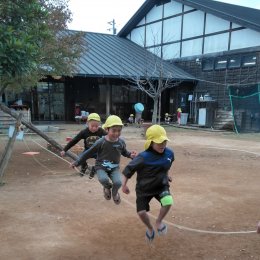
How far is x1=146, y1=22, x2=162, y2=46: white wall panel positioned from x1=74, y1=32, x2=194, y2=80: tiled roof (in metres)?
0.82

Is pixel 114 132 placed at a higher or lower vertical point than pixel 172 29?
lower

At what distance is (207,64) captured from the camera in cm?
2355

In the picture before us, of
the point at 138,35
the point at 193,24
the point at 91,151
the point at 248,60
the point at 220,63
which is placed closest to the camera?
the point at 91,151

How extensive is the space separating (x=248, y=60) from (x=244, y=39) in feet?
4.17

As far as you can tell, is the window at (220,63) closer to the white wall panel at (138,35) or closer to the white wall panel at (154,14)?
the white wall panel at (154,14)

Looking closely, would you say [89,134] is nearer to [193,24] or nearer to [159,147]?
[159,147]

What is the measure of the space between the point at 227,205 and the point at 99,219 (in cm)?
229

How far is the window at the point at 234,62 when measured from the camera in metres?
21.3

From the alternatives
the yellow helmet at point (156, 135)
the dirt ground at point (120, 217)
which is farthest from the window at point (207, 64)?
the yellow helmet at point (156, 135)

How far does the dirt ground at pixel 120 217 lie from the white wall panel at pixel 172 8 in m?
17.8

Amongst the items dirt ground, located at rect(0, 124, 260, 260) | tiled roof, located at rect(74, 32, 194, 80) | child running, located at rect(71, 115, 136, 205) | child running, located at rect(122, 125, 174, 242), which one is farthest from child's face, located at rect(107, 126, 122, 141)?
tiled roof, located at rect(74, 32, 194, 80)

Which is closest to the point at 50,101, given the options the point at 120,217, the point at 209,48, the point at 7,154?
the point at 209,48

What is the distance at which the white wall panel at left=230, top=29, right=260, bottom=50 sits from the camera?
20312mm

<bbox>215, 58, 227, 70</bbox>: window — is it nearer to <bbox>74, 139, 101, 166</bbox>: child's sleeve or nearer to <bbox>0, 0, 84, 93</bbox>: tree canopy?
<bbox>0, 0, 84, 93</bbox>: tree canopy
